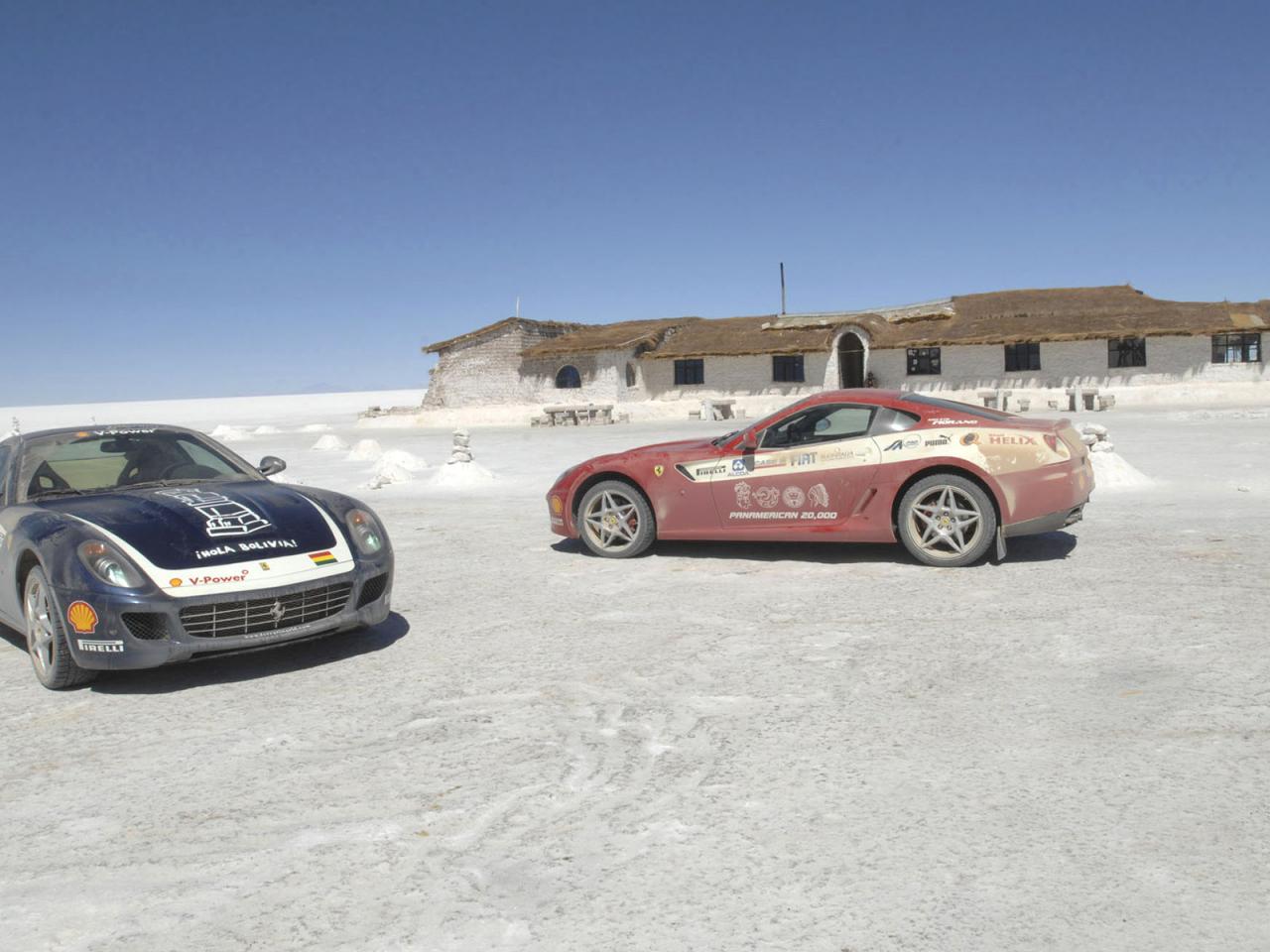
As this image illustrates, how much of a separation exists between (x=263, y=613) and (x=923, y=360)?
38229 millimetres

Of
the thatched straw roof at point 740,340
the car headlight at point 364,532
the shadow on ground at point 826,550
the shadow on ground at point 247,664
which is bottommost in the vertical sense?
the shadow on ground at point 247,664

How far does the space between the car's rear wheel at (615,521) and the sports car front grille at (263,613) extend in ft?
10.9

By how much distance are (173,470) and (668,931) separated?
5.15 m

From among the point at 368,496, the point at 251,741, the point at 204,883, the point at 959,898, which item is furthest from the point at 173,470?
the point at 368,496

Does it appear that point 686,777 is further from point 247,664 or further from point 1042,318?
point 1042,318

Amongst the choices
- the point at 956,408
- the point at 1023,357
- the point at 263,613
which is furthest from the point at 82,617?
the point at 1023,357

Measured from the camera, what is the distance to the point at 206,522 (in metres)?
5.35

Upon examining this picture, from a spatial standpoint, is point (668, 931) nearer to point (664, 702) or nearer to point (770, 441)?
point (664, 702)

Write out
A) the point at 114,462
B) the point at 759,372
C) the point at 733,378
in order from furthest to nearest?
the point at 733,378, the point at 759,372, the point at 114,462

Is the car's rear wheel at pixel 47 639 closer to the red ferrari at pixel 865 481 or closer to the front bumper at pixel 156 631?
the front bumper at pixel 156 631

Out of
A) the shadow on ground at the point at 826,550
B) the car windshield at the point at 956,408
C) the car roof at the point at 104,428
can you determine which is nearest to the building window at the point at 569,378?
the shadow on ground at the point at 826,550

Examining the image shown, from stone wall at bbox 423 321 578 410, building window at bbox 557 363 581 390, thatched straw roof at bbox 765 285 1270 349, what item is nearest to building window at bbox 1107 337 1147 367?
thatched straw roof at bbox 765 285 1270 349

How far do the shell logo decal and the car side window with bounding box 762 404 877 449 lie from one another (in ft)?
16.0

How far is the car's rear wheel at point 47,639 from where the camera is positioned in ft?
16.4
